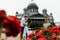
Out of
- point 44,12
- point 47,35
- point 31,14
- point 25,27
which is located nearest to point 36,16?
point 31,14

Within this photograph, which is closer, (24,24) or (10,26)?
(10,26)

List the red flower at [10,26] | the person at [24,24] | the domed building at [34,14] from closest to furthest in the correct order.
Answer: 1. the red flower at [10,26]
2. the person at [24,24]
3. the domed building at [34,14]

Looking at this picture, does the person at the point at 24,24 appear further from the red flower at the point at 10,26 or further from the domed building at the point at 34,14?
the domed building at the point at 34,14

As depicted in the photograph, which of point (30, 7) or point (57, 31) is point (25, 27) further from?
point (30, 7)

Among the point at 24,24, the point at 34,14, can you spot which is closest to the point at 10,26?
the point at 24,24

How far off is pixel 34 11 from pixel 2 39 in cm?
8552

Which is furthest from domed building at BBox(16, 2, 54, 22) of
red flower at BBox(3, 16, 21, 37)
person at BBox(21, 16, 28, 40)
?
red flower at BBox(3, 16, 21, 37)

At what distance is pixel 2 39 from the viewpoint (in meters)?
1.49

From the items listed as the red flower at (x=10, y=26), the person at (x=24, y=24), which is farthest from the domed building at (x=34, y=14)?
the red flower at (x=10, y=26)

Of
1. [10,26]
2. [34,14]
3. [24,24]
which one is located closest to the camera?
[10,26]

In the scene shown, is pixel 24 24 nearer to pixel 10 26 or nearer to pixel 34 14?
pixel 10 26

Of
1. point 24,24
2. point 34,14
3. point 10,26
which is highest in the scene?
point 10,26

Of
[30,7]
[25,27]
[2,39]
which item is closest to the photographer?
[2,39]

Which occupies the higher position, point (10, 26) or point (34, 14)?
point (10, 26)
